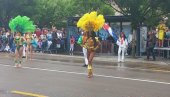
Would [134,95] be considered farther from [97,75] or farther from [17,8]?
[17,8]

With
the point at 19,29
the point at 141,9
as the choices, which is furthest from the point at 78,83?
the point at 141,9

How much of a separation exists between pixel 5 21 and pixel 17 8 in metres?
1.68

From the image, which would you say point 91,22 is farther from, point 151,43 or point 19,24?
point 151,43

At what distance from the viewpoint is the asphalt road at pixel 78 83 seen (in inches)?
500

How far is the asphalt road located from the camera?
12703 mm

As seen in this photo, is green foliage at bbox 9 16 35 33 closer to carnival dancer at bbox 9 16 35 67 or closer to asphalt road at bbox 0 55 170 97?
carnival dancer at bbox 9 16 35 67

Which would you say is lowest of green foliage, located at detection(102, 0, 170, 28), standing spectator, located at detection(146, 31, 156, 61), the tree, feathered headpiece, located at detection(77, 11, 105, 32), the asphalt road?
the asphalt road

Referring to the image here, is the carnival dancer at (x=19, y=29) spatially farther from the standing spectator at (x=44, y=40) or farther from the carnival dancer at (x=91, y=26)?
the standing spectator at (x=44, y=40)

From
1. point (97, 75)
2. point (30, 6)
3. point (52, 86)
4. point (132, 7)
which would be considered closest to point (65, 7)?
point (30, 6)

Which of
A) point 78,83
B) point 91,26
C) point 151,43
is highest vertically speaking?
point 91,26

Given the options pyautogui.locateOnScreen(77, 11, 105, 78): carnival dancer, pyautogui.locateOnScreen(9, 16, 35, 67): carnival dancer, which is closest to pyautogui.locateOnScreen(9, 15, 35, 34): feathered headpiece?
pyautogui.locateOnScreen(9, 16, 35, 67): carnival dancer

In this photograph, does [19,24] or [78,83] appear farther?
[19,24]

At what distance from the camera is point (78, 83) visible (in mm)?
14906

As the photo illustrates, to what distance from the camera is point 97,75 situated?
690 inches
